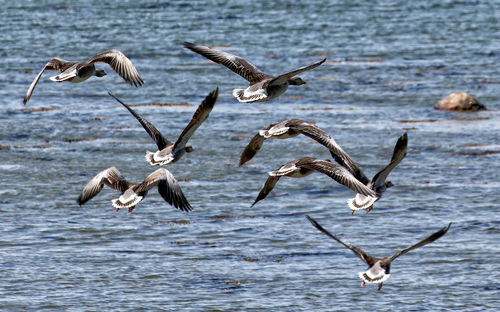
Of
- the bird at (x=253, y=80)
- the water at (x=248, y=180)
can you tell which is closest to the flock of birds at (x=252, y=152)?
the bird at (x=253, y=80)

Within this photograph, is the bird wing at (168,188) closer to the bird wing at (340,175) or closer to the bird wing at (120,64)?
the bird wing at (120,64)

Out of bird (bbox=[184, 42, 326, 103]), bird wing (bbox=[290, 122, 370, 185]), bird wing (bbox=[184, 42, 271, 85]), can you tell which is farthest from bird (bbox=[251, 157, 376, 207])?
bird wing (bbox=[184, 42, 271, 85])

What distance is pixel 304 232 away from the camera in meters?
20.0

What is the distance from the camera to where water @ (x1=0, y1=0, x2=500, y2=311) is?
1688cm

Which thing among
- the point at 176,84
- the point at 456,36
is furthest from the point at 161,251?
the point at 456,36

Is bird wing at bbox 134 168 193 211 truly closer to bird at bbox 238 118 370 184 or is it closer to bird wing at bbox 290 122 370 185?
bird at bbox 238 118 370 184

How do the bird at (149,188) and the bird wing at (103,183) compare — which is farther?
the bird wing at (103,183)

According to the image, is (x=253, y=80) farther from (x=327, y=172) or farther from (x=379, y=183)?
(x=327, y=172)

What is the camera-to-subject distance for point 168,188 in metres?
13.4

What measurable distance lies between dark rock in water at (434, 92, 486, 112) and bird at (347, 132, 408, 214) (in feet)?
52.3

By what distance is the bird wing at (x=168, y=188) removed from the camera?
516 inches

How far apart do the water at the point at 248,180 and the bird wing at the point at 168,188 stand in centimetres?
286

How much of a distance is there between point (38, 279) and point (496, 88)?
19548 mm

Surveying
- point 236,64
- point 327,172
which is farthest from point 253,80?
point 327,172
